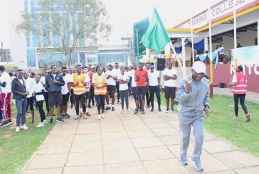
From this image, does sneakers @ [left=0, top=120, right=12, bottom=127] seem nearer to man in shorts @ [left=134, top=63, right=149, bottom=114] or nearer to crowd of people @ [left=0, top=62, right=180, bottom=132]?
crowd of people @ [left=0, top=62, right=180, bottom=132]

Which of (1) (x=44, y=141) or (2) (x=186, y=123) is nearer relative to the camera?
(2) (x=186, y=123)

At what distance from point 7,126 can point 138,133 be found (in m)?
4.59

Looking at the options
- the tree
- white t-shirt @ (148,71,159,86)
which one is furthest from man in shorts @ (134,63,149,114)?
the tree

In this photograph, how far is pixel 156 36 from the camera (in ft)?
25.0

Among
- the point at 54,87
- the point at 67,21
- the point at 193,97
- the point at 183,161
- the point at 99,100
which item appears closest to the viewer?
the point at 193,97

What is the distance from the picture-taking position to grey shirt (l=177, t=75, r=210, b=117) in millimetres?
3865

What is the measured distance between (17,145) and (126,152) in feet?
8.95

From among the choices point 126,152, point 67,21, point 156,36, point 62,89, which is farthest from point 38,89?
point 67,21

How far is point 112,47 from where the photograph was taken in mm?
96875

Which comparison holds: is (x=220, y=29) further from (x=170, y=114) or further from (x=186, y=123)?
(x=186, y=123)

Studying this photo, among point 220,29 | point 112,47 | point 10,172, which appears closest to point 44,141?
point 10,172

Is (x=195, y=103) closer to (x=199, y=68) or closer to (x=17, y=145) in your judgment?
(x=199, y=68)

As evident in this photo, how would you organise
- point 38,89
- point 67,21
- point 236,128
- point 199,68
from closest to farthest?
point 199,68 < point 236,128 < point 38,89 < point 67,21

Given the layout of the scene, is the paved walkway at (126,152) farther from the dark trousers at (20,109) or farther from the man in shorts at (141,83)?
the man in shorts at (141,83)
